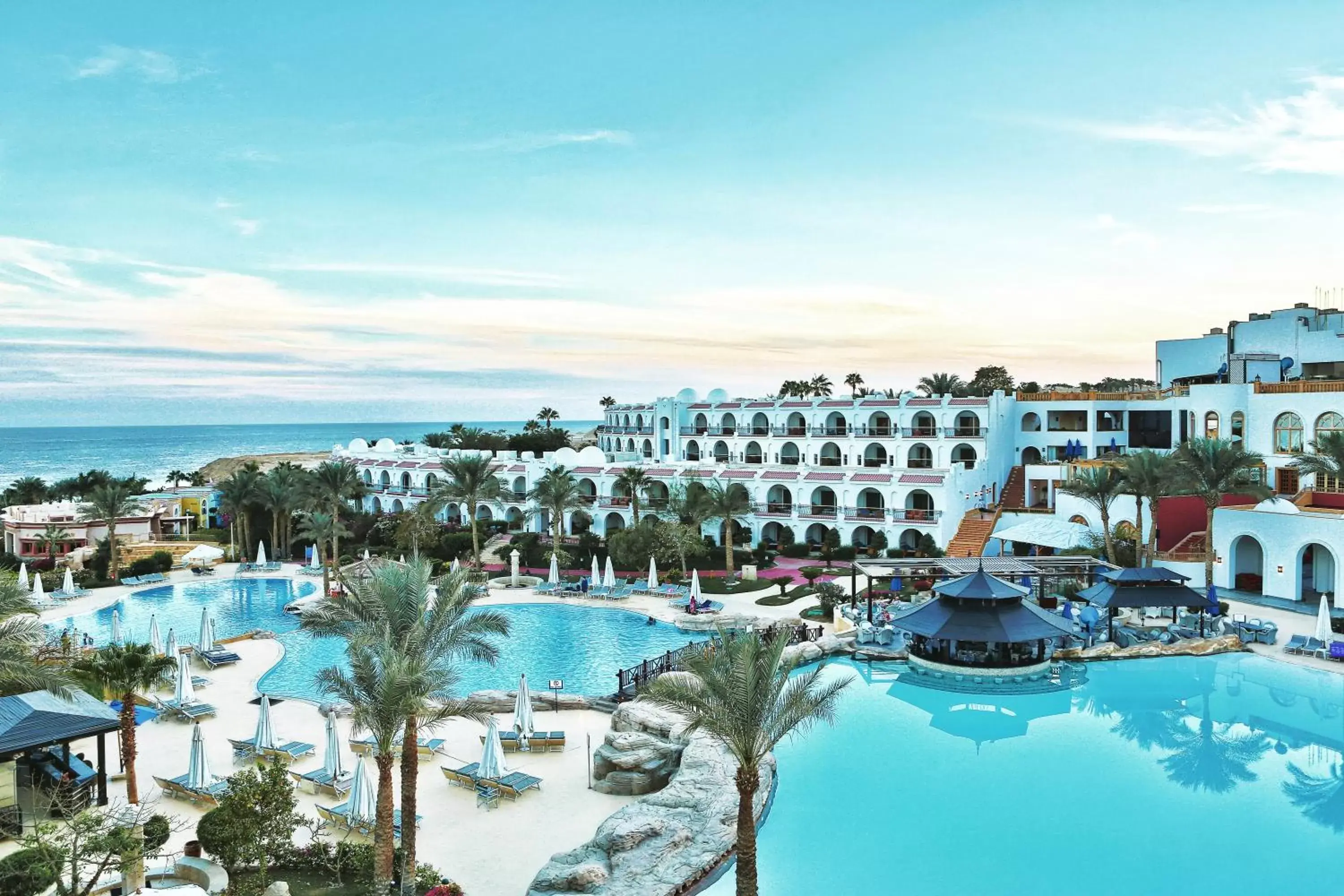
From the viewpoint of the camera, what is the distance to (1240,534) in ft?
106

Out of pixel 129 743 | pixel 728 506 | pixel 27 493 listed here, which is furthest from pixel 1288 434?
pixel 27 493

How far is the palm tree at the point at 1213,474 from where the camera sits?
96.4 feet

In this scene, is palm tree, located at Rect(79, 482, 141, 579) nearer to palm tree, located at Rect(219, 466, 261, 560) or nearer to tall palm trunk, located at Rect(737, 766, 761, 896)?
palm tree, located at Rect(219, 466, 261, 560)

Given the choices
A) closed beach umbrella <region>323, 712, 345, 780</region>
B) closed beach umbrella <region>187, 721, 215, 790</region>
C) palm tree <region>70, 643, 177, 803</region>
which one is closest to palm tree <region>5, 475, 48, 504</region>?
palm tree <region>70, 643, 177, 803</region>

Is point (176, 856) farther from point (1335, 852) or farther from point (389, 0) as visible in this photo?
point (389, 0)

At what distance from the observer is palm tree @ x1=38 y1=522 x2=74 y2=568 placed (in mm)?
45781

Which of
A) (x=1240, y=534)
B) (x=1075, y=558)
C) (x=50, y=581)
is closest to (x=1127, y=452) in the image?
(x=1240, y=534)

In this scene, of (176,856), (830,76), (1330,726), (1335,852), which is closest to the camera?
(176,856)

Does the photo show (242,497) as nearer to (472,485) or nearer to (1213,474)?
(472,485)

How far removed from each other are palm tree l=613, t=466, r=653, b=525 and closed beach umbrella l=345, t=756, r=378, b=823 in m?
30.5

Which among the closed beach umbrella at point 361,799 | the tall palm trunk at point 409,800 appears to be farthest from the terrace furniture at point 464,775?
the tall palm trunk at point 409,800

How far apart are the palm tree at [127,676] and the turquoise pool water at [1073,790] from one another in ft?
36.3

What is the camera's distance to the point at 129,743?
16297 millimetres

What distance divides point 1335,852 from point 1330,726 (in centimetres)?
692
